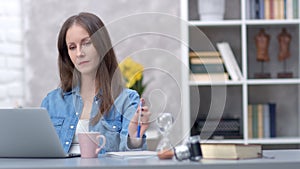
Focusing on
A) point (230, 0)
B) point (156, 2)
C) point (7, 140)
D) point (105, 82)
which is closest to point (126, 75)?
point (156, 2)

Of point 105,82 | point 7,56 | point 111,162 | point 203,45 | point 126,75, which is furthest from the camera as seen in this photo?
point 7,56

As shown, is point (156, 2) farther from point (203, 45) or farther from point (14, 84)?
point (203, 45)

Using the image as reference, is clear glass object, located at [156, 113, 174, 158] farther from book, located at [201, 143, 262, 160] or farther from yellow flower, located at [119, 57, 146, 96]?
yellow flower, located at [119, 57, 146, 96]

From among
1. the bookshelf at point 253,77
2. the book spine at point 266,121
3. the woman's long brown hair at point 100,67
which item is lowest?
the book spine at point 266,121

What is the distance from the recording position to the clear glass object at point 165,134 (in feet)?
5.50

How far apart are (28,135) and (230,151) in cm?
55

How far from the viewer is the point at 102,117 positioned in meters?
1.96

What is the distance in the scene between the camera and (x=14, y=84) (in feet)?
13.9

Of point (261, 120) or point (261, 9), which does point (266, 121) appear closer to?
point (261, 120)

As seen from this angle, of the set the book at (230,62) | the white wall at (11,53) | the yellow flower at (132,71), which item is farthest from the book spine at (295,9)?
the white wall at (11,53)

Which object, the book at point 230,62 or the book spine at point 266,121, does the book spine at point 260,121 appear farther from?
the book at point 230,62

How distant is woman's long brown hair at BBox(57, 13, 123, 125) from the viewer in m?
1.91

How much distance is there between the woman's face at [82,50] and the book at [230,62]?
6.63 feet

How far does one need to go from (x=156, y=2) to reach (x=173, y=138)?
2698 millimetres
